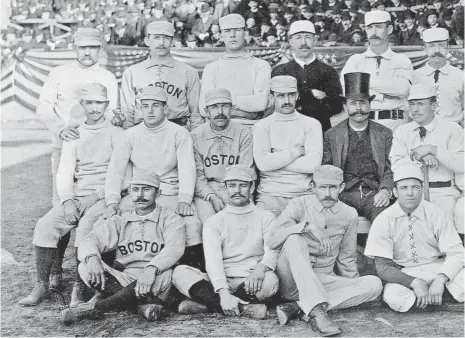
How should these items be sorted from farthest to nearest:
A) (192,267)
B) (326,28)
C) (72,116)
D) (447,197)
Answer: (326,28), (72,116), (447,197), (192,267)

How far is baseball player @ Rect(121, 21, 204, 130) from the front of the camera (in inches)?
282

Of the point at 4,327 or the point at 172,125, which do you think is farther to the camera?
the point at 172,125

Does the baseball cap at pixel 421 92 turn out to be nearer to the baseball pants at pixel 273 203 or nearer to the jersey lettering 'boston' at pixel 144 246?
the baseball pants at pixel 273 203

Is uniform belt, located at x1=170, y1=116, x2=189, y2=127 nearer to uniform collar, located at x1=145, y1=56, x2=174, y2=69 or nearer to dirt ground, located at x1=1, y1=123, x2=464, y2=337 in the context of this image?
uniform collar, located at x1=145, y1=56, x2=174, y2=69

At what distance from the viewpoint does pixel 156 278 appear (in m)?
5.57

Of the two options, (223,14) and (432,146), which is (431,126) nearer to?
(432,146)

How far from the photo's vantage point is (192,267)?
229 inches

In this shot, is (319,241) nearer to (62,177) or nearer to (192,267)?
(192,267)

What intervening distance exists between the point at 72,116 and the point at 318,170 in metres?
2.69

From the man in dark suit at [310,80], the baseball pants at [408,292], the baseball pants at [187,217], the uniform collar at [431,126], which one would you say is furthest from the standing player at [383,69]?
the baseball pants at [187,217]

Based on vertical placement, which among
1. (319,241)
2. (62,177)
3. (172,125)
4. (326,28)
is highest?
(326,28)

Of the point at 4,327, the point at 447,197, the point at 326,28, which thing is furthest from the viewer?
the point at 326,28

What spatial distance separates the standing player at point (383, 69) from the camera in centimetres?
728

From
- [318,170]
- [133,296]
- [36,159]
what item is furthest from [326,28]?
[133,296]
